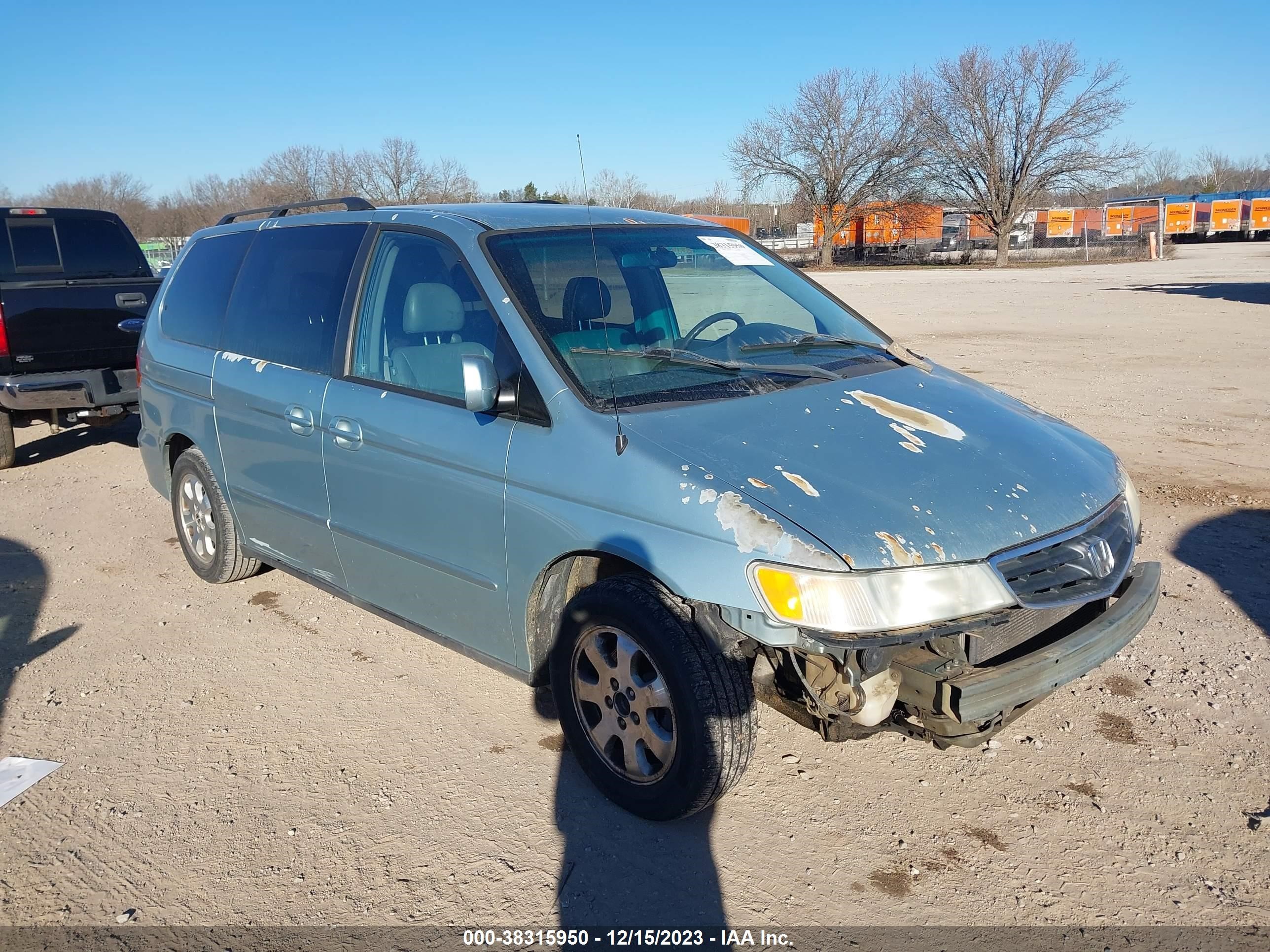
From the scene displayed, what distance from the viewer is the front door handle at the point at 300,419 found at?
13.0ft

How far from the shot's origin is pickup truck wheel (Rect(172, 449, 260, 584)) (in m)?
4.95

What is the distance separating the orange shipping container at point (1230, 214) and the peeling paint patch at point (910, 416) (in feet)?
211

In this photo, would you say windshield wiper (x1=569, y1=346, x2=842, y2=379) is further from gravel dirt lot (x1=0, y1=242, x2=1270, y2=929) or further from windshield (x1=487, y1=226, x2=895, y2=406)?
gravel dirt lot (x1=0, y1=242, x2=1270, y2=929)

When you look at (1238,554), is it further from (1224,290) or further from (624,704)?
(1224,290)

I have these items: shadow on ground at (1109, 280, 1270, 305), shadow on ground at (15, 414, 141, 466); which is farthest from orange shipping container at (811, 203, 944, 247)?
shadow on ground at (15, 414, 141, 466)

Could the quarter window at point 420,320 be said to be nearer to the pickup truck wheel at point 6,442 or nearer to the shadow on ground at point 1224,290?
the pickup truck wheel at point 6,442

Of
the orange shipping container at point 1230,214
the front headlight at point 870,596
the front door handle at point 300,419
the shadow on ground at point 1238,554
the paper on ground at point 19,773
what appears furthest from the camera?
the orange shipping container at point 1230,214

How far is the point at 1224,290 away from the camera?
22953 mm

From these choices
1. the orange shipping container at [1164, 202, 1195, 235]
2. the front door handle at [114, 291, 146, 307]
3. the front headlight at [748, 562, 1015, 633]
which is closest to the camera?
the front headlight at [748, 562, 1015, 633]

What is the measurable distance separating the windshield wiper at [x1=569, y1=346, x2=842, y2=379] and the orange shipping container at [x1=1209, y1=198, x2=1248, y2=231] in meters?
64.2

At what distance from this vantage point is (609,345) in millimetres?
3400

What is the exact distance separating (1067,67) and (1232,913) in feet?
189

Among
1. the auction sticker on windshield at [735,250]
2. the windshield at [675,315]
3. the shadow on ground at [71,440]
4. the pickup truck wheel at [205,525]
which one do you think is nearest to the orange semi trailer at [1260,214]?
the shadow on ground at [71,440]

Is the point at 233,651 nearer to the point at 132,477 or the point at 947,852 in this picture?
the point at 947,852
